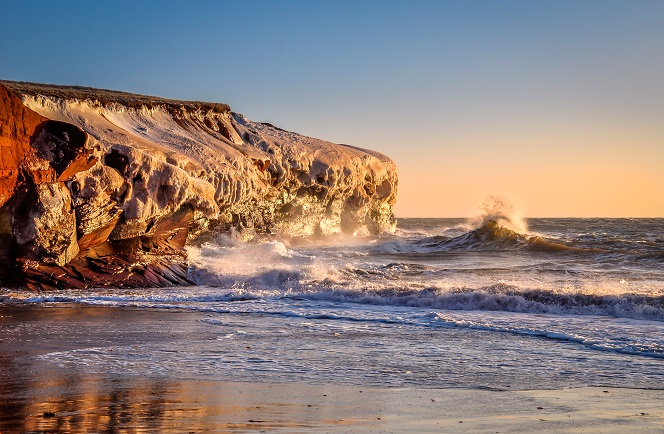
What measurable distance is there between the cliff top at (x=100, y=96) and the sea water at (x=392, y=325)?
5551mm

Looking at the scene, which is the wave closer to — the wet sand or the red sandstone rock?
the red sandstone rock

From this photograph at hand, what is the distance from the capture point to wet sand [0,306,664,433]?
5.88 metres

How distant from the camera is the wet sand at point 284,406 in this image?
5.88m

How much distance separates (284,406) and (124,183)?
510 inches

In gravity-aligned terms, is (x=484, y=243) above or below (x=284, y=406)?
above

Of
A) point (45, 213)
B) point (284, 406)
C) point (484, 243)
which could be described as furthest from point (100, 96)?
point (284, 406)

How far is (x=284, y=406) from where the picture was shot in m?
6.61

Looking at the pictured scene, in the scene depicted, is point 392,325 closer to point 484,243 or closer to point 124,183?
point 124,183

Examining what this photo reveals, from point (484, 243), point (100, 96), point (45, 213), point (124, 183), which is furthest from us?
point (484, 243)

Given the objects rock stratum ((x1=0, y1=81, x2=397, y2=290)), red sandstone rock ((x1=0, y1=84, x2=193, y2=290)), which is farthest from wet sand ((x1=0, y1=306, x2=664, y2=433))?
rock stratum ((x1=0, y1=81, x2=397, y2=290))

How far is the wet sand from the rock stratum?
8290mm

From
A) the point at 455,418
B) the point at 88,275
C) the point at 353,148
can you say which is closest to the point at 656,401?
the point at 455,418

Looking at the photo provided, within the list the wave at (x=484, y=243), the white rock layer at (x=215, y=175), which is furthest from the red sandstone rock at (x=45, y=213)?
the wave at (x=484, y=243)

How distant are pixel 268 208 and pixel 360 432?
26066 millimetres
